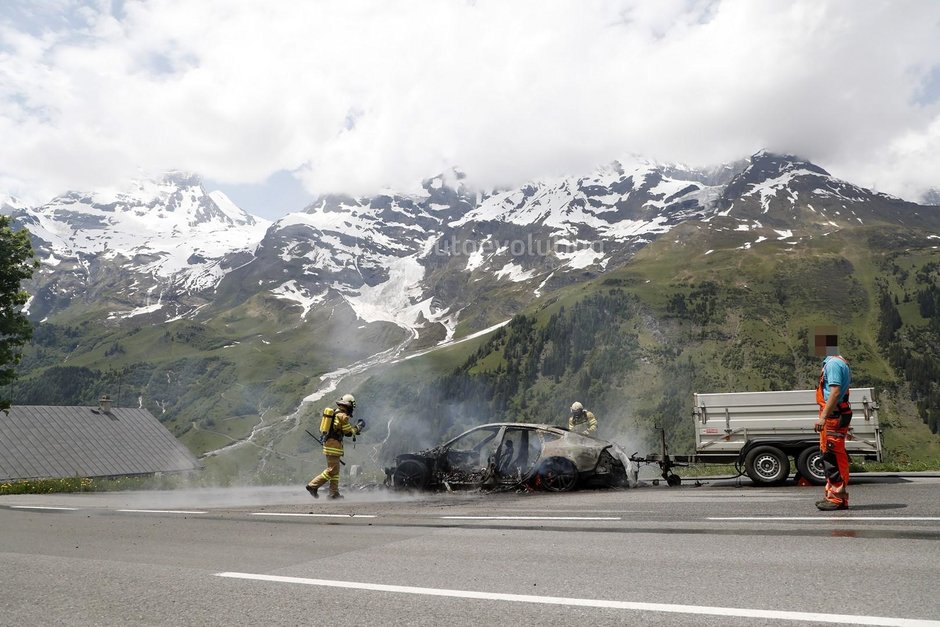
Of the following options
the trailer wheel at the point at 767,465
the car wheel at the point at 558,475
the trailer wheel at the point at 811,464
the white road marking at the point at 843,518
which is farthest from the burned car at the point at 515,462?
the white road marking at the point at 843,518

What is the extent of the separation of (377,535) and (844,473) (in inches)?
246

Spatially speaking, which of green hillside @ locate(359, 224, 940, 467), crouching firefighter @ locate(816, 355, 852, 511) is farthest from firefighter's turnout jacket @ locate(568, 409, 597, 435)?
green hillside @ locate(359, 224, 940, 467)

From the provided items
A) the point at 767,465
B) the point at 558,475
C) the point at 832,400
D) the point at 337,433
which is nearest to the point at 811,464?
the point at 767,465

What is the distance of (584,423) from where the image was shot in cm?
1841

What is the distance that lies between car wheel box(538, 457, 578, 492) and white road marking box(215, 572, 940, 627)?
9.22m

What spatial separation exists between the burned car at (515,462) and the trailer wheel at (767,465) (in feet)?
8.60

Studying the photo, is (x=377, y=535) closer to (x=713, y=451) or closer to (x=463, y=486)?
(x=463, y=486)

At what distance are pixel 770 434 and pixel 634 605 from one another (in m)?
11.2

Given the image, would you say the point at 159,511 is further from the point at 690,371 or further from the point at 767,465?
the point at 690,371

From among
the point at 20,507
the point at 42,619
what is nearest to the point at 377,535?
the point at 42,619

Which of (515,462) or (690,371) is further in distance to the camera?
(690,371)

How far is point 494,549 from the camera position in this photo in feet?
24.2

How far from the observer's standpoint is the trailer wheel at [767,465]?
45.3ft

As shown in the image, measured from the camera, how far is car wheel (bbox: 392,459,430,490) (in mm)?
15500
